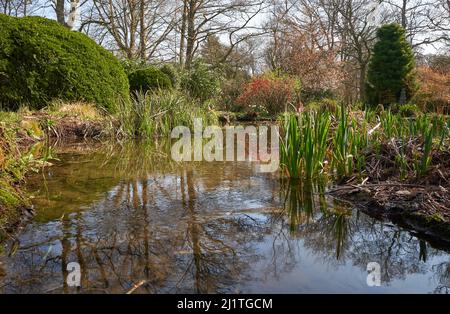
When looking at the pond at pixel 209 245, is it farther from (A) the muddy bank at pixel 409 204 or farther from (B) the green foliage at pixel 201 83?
(B) the green foliage at pixel 201 83

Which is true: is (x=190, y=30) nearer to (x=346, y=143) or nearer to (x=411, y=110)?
(x=411, y=110)

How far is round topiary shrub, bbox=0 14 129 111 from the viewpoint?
24.0 feet

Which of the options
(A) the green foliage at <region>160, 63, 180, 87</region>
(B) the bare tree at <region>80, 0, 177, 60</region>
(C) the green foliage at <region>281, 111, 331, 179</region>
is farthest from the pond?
(B) the bare tree at <region>80, 0, 177, 60</region>

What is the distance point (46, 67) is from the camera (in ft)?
24.6

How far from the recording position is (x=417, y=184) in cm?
219

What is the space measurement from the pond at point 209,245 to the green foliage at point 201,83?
38.3 ft

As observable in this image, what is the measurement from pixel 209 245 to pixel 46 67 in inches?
285

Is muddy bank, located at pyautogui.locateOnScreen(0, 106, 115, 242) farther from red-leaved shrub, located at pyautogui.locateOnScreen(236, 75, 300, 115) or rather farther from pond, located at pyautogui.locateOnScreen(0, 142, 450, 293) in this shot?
red-leaved shrub, located at pyautogui.locateOnScreen(236, 75, 300, 115)

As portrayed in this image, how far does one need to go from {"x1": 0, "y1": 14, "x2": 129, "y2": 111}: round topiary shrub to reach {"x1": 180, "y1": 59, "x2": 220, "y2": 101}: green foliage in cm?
589

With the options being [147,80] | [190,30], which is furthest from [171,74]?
[190,30]
